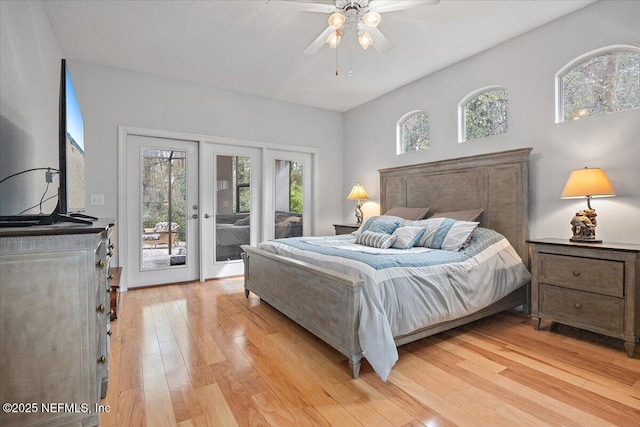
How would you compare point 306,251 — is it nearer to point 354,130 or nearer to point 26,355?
point 26,355

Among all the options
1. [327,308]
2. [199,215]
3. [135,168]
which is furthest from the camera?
[199,215]

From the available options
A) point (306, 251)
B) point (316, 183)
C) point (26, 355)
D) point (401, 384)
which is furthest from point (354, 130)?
point (26, 355)

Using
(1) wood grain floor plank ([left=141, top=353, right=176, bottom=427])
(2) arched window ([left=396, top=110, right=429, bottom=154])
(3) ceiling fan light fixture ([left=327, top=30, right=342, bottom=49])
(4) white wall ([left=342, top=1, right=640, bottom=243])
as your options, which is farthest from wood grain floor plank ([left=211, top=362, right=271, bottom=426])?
(2) arched window ([left=396, top=110, right=429, bottom=154])

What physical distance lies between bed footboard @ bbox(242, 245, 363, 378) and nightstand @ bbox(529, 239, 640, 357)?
5.56 ft

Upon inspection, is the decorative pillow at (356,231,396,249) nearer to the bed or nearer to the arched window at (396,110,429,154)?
the bed

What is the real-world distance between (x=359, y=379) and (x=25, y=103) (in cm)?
270

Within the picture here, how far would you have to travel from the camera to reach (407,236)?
2959 millimetres

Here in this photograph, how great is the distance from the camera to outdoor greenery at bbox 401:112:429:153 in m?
4.21

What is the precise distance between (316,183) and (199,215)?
75.4 inches

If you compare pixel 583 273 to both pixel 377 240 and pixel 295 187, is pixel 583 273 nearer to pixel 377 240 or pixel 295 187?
pixel 377 240

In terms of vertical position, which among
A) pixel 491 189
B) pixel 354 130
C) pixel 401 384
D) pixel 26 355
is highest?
pixel 354 130

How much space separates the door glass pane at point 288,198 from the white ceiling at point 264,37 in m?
1.31

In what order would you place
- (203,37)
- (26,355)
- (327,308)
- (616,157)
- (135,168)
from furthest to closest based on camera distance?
1. (135,168)
2. (203,37)
3. (616,157)
4. (327,308)
5. (26,355)

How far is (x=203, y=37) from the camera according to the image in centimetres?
312
